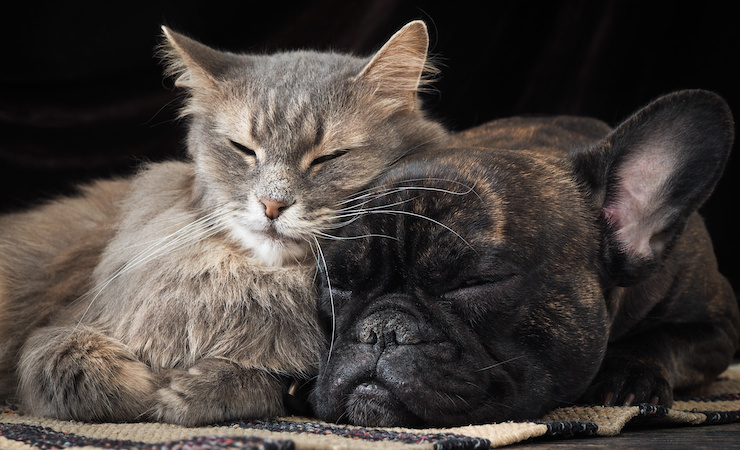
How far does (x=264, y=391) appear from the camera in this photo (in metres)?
1.61

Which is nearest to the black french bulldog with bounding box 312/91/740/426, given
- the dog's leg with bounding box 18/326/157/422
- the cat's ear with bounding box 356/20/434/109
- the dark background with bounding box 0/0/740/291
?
the cat's ear with bounding box 356/20/434/109

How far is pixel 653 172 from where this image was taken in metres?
1.73

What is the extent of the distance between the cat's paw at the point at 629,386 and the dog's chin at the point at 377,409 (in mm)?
527

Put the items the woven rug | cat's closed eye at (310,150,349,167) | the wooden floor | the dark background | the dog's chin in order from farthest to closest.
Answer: the dark background < cat's closed eye at (310,150,349,167) < the dog's chin < the wooden floor < the woven rug

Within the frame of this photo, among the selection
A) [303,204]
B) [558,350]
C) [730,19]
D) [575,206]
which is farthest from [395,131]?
[730,19]

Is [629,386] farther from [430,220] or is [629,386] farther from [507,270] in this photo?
[430,220]

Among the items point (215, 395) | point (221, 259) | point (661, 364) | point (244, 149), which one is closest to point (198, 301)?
point (221, 259)

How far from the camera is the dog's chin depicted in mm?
1491

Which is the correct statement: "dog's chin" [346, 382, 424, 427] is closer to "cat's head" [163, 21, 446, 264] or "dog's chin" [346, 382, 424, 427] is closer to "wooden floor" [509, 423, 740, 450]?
"wooden floor" [509, 423, 740, 450]

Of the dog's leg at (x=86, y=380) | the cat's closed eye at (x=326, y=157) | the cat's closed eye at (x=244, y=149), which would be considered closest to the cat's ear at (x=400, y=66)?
the cat's closed eye at (x=326, y=157)

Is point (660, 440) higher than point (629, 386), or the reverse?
point (660, 440)

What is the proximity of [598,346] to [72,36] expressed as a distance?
2214mm

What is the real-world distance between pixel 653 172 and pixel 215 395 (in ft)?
3.42

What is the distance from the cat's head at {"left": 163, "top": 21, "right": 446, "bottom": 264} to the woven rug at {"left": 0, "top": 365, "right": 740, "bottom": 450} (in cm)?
44
